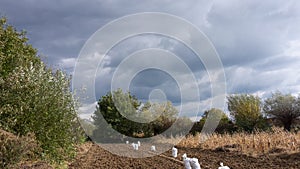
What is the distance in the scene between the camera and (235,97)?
3142 cm

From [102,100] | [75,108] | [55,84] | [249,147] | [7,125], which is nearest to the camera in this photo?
[7,125]

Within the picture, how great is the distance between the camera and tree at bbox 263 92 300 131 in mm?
27997

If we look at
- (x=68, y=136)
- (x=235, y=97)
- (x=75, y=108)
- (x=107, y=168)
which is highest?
(x=235, y=97)

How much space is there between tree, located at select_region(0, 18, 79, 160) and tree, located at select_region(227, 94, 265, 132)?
54.5 feet

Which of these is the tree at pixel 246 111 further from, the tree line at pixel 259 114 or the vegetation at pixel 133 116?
the vegetation at pixel 133 116

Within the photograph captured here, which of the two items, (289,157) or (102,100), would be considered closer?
(289,157)

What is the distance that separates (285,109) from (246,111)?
281cm

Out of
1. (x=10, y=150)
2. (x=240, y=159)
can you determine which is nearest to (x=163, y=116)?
(x=240, y=159)

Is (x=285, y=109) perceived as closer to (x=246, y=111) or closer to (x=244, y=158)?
(x=246, y=111)

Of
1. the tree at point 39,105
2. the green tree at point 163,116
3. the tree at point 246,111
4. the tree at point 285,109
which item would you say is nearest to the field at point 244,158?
the tree at point 39,105

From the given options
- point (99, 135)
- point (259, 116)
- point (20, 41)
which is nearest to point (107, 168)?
point (20, 41)

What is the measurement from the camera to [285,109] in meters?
28.2

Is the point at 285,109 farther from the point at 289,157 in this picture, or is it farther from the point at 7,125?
the point at 7,125

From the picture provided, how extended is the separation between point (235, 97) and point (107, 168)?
20.5 m
